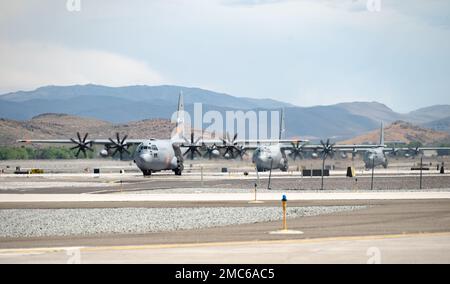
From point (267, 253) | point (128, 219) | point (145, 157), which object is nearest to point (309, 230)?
point (267, 253)

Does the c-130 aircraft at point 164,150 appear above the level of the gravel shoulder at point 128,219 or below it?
above

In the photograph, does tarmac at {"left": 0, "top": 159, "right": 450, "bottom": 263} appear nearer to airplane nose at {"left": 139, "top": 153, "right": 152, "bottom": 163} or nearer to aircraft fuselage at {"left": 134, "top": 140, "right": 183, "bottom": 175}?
airplane nose at {"left": 139, "top": 153, "right": 152, "bottom": 163}

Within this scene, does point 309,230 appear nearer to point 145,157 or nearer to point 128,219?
point 128,219

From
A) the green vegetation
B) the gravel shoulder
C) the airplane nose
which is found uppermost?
the green vegetation

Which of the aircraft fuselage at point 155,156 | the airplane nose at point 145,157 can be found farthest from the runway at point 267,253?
the aircraft fuselage at point 155,156

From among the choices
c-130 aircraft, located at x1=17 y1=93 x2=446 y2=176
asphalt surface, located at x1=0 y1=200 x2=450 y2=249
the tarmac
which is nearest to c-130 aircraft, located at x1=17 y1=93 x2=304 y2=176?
c-130 aircraft, located at x1=17 y1=93 x2=446 y2=176

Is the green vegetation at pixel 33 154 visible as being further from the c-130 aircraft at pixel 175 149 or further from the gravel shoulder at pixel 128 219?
the gravel shoulder at pixel 128 219

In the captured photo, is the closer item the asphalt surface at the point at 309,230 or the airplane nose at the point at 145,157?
the asphalt surface at the point at 309,230

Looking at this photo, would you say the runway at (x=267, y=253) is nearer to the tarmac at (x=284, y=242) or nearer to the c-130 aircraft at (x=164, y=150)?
the tarmac at (x=284, y=242)

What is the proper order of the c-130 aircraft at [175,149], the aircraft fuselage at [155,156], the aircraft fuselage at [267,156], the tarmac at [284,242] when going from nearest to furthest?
the tarmac at [284,242], the aircraft fuselage at [155,156], the c-130 aircraft at [175,149], the aircraft fuselage at [267,156]

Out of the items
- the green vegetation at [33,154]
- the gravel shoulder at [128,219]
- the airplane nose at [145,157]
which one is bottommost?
the gravel shoulder at [128,219]

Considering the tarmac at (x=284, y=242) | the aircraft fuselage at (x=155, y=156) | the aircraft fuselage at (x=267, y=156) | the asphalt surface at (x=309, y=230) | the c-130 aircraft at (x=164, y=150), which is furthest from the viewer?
the aircraft fuselage at (x=267, y=156)
